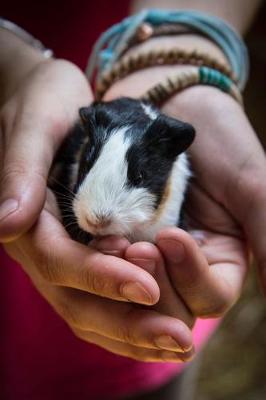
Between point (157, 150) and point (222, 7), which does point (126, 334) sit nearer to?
point (157, 150)

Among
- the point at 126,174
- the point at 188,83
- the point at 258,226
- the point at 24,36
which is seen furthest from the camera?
the point at 24,36

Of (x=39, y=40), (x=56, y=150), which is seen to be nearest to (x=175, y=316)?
(x=56, y=150)

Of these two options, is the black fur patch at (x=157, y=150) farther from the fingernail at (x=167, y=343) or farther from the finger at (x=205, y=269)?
the fingernail at (x=167, y=343)

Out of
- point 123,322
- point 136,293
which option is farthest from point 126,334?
point 136,293

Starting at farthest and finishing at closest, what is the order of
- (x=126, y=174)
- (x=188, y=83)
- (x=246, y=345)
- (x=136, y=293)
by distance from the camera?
(x=246, y=345) < (x=188, y=83) < (x=126, y=174) < (x=136, y=293)

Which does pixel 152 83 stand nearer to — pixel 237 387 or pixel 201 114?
pixel 201 114

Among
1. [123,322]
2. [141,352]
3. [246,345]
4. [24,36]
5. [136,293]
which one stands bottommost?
[246,345]

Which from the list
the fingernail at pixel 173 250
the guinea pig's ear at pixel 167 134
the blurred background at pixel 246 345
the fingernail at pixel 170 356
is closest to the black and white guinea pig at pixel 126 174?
the guinea pig's ear at pixel 167 134

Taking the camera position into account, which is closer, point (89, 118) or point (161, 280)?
point (161, 280)
